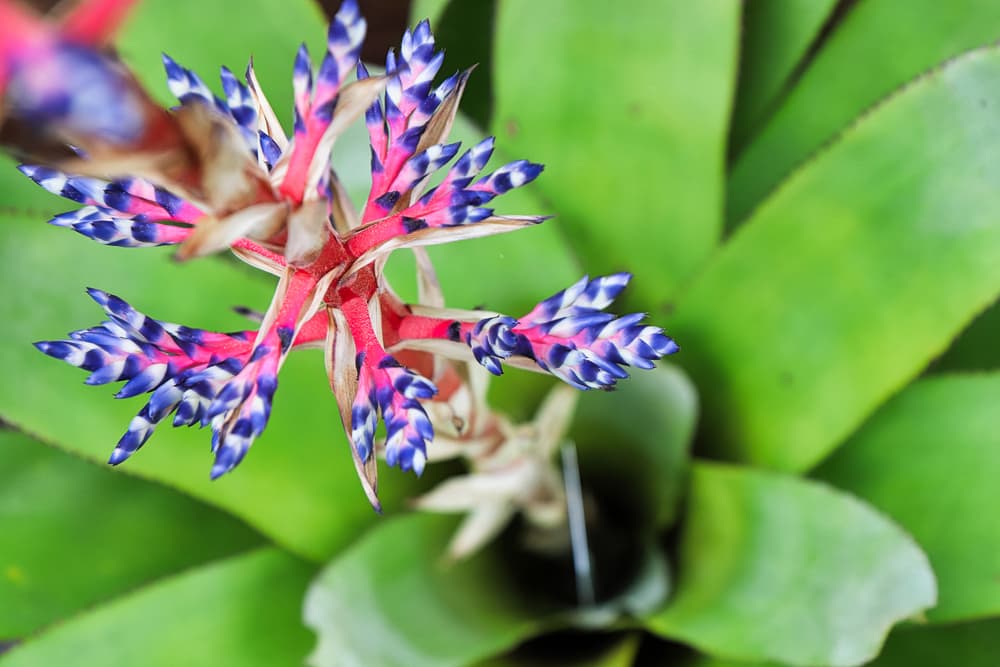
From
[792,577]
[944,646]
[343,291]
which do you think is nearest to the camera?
[343,291]

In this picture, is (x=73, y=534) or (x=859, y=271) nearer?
(x=859, y=271)

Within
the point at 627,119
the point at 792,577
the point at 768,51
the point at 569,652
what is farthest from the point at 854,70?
the point at 569,652

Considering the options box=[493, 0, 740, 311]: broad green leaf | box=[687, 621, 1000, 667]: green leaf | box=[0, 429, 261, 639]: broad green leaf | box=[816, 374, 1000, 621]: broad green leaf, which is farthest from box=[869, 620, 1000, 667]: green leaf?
box=[0, 429, 261, 639]: broad green leaf

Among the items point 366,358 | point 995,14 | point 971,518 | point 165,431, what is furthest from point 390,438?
point 995,14

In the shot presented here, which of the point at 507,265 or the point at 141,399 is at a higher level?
the point at 507,265

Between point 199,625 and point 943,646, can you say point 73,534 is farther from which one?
point 943,646

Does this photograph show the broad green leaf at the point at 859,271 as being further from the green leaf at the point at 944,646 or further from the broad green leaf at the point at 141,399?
the broad green leaf at the point at 141,399

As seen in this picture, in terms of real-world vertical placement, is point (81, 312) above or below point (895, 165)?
below

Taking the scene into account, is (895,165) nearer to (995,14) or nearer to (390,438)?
(995,14)
